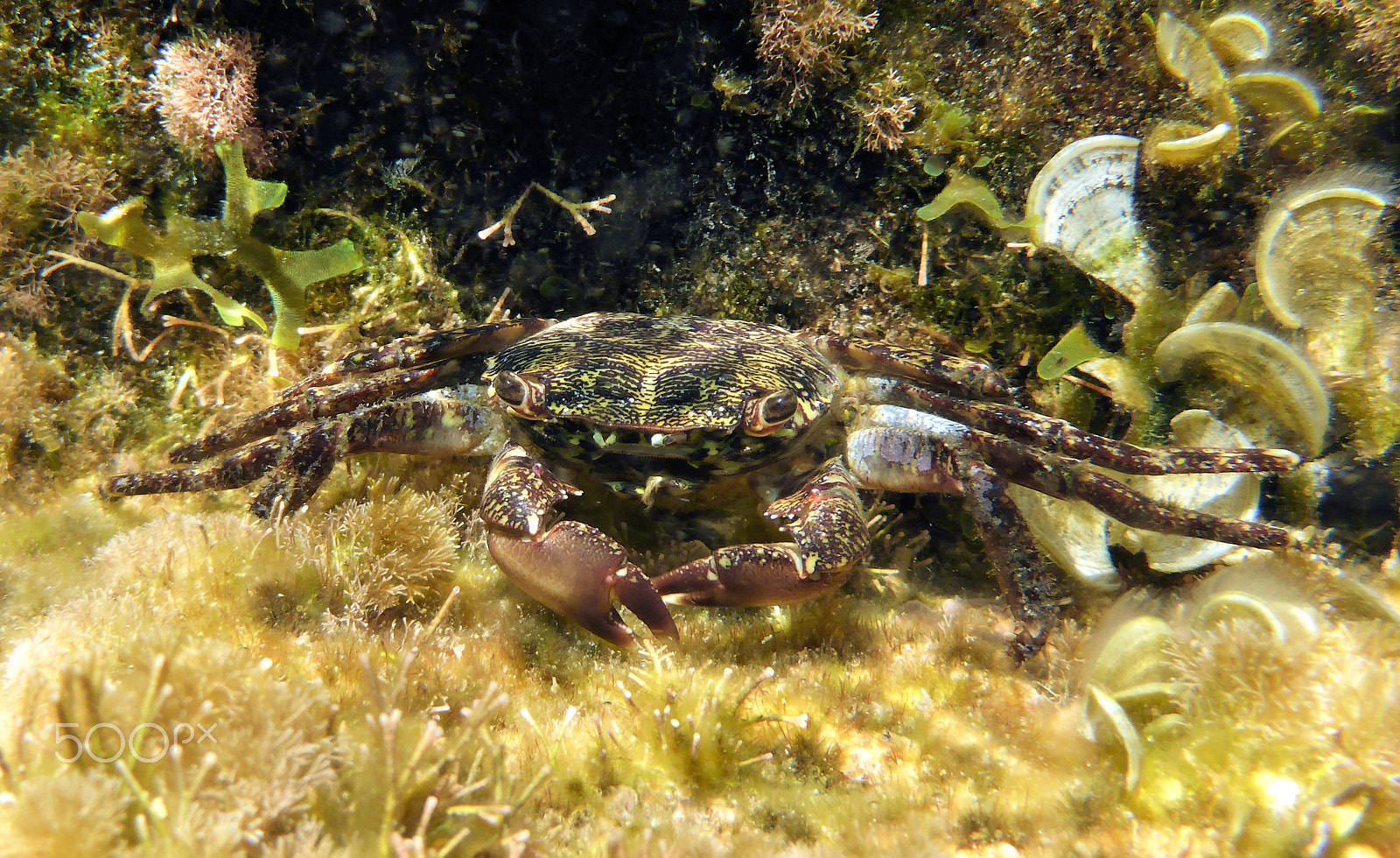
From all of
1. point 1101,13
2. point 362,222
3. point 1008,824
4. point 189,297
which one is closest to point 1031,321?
point 1101,13

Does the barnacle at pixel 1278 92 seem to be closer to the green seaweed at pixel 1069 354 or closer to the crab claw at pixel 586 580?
the green seaweed at pixel 1069 354

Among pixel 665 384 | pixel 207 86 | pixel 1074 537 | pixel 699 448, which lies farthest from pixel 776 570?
pixel 207 86

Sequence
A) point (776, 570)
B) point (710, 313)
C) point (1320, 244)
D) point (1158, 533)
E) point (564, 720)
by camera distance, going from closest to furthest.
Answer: point (564, 720) → point (776, 570) → point (1320, 244) → point (1158, 533) → point (710, 313)

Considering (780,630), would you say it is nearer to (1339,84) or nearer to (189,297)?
(1339,84)

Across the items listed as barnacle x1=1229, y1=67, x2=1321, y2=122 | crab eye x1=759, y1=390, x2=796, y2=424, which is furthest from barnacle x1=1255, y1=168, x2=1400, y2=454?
crab eye x1=759, y1=390, x2=796, y2=424

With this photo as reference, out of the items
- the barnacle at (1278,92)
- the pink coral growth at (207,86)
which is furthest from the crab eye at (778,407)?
the pink coral growth at (207,86)

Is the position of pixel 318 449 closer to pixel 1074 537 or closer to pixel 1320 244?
pixel 1074 537
